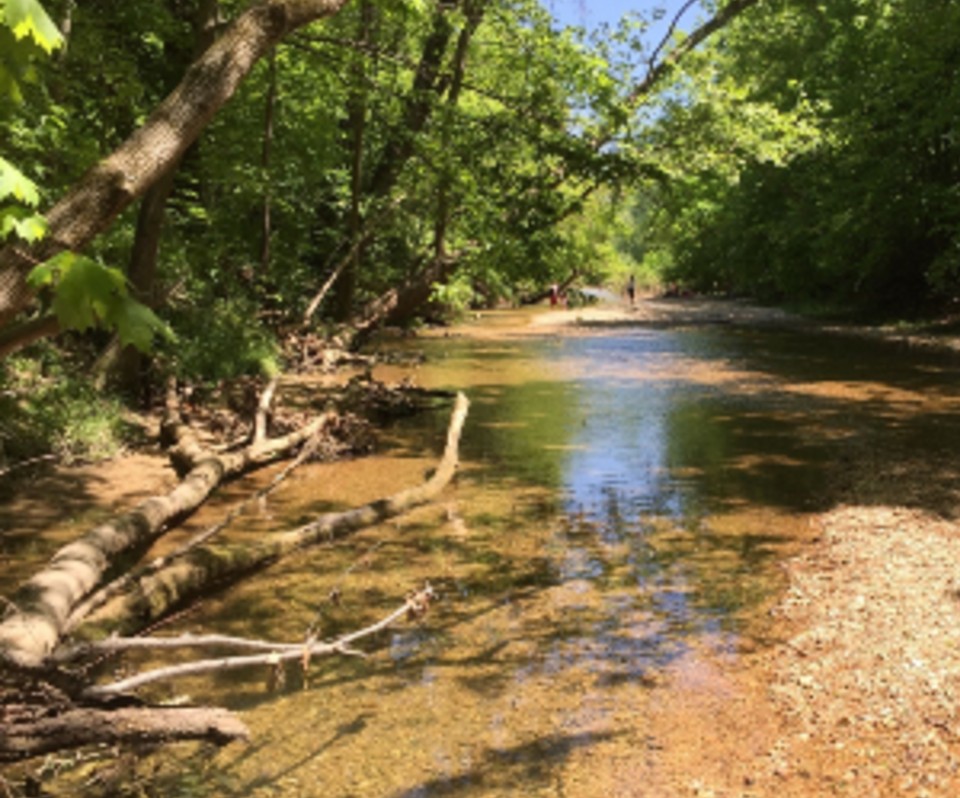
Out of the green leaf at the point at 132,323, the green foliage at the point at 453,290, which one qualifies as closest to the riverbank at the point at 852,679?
the green leaf at the point at 132,323

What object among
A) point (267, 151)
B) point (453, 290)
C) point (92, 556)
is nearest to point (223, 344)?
point (267, 151)

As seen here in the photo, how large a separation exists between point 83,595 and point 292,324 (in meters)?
16.0

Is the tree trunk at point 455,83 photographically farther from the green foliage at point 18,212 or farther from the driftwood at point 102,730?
the driftwood at point 102,730

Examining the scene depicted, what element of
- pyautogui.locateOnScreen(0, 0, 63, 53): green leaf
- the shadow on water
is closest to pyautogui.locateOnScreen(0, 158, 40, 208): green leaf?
pyautogui.locateOnScreen(0, 0, 63, 53): green leaf

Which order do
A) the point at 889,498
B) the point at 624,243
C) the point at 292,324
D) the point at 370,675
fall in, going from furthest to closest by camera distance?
the point at 624,243
the point at 292,324
the point at 889,498
the point at 370,675

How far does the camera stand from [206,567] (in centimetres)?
605

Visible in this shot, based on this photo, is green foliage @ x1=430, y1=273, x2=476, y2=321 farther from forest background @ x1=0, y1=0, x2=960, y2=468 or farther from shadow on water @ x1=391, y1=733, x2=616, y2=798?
shadow on water @ x1=391, y1=733, x2=616, y2=798

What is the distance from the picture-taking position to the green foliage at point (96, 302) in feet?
8.24

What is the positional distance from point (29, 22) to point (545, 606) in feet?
16.5

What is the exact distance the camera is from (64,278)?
2.52 m

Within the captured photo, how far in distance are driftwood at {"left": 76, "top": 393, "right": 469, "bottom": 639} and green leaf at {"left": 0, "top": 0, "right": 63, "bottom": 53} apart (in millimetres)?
3085

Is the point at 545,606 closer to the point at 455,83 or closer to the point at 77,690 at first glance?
the point at 77,690

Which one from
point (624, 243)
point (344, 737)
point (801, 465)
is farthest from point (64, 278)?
point (624, 243)

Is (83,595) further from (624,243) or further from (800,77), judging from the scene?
(624,243)
